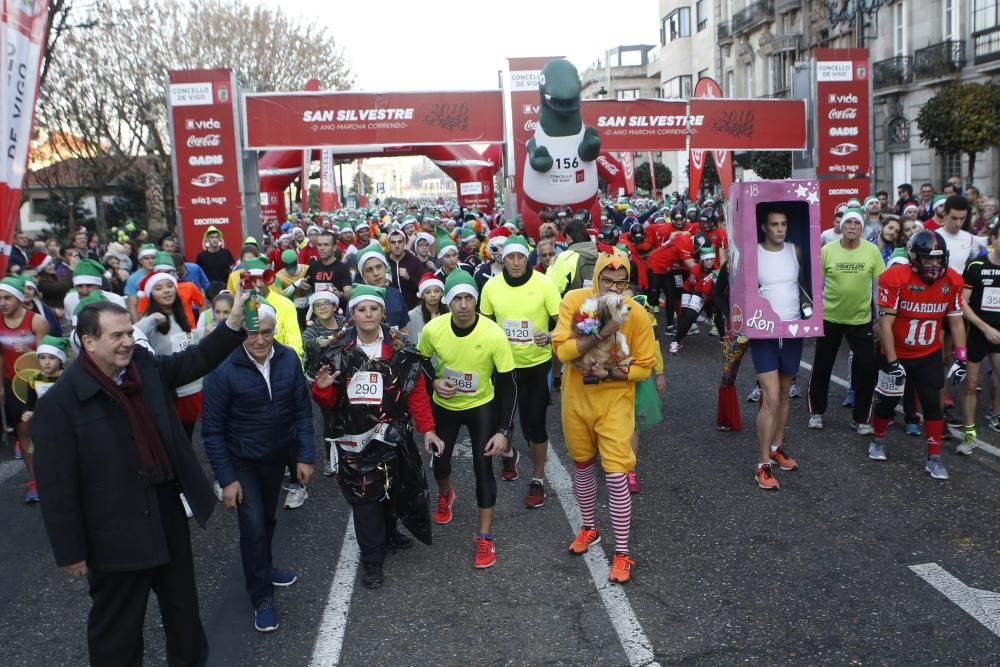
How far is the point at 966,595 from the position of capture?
4.48 meters

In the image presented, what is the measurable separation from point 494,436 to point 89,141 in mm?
25916

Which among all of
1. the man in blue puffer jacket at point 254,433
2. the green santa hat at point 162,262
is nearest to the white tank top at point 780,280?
the man in blue puffer jacket at point 254,433

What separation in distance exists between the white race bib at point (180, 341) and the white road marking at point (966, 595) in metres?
4.93

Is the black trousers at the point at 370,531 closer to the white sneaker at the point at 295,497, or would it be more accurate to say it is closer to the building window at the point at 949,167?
the white sneaker at the point at 295,497

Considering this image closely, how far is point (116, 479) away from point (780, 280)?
468 cm

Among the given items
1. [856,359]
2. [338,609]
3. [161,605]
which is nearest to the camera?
[161,605]

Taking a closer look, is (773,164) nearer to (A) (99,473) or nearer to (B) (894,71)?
(B) (894,71)

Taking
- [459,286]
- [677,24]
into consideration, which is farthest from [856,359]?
[677,24]

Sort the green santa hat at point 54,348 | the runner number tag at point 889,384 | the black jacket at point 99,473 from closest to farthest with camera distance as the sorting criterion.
Result: 1. the black jacket at point 99,473
2. the green santa hat at point 54,348
3. the runner number tag at point 889,384

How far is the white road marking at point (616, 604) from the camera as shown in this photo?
13.5 ft

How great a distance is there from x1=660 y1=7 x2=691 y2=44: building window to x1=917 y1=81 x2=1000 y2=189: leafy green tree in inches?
1567

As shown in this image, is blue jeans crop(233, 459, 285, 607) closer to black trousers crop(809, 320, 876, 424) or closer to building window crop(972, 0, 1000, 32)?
black trousers crop(809, 320, 876, 424)

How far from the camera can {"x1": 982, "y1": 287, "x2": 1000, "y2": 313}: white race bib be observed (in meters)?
6.96

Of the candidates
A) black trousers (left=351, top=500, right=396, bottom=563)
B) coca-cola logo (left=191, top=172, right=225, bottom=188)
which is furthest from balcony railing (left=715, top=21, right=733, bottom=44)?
black trousers (left=351, top=500, right=396, bottom=563)
